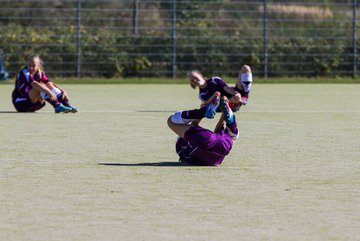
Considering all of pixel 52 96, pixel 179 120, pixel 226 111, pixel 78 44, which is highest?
pixel 226 111

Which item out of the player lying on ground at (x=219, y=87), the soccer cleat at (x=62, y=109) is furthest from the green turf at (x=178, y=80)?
the player lying on ground at (x=219, y=87)

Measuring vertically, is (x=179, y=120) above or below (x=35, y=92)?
above

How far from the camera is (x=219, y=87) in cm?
1381

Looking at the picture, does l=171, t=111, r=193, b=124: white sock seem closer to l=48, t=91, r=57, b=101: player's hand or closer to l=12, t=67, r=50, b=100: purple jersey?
l=48, t=91, r=57, b=101: player's hand

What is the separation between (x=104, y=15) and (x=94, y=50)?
303 cm

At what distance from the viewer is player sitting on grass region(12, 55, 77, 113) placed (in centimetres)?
1905

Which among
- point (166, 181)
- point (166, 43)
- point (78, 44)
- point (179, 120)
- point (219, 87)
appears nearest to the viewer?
point (166, 181)

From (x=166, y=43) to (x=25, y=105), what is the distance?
1328cm

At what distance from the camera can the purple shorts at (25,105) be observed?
19.4 m

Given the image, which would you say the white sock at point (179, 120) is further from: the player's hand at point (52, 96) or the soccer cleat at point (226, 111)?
Answer: the player's hand at point (52, 96)

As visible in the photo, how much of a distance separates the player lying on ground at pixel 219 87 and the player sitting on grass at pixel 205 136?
140 mm

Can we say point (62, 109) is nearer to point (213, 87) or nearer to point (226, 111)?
point (213, 87)

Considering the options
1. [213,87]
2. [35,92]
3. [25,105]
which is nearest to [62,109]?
[35,92]

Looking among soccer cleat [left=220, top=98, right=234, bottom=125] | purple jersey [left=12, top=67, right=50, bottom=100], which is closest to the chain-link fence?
Result: purple jersey [left=12, top=67, right=50, bottom=100]
